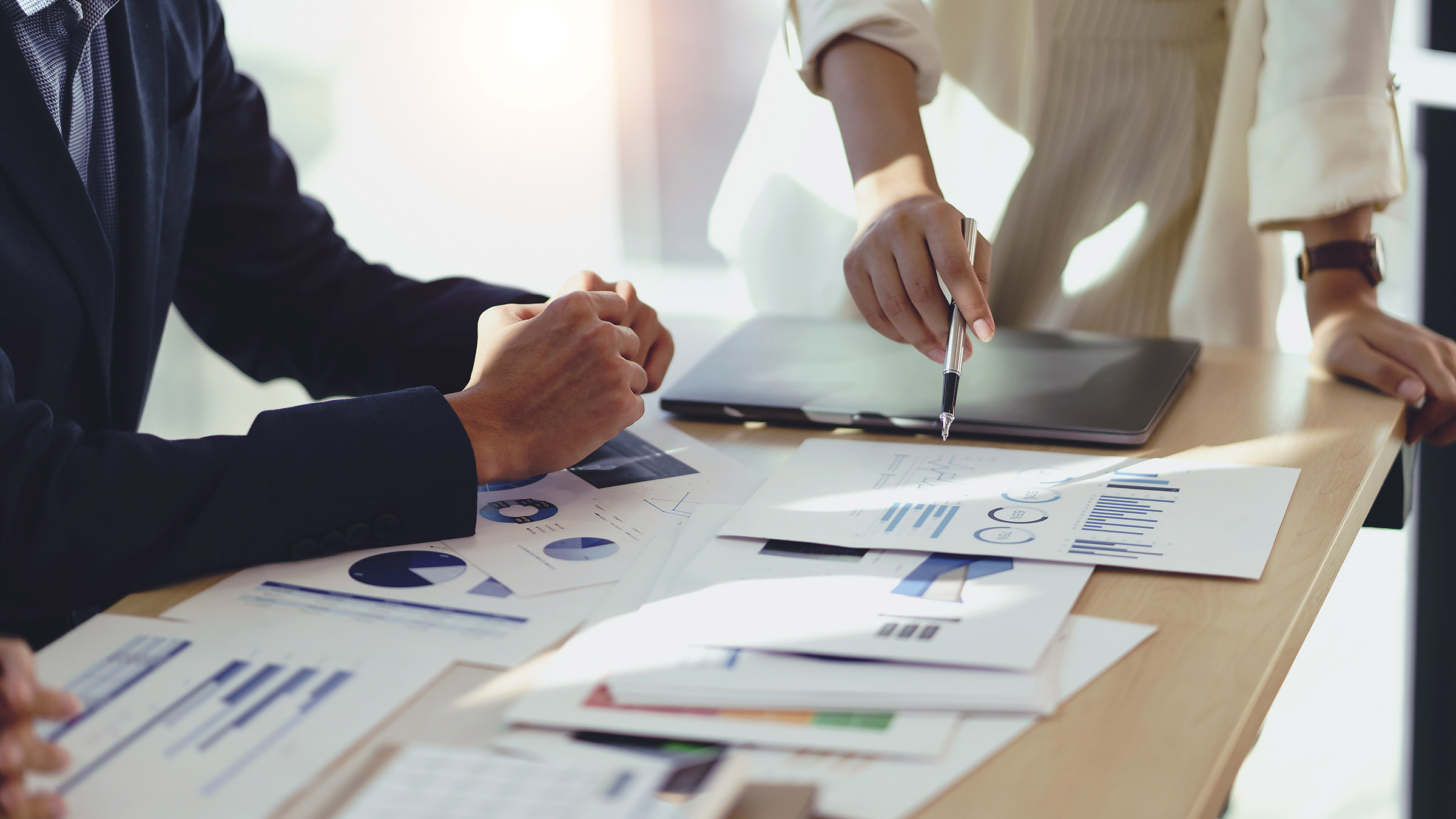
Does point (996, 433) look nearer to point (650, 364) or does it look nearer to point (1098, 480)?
point (1098, 480)

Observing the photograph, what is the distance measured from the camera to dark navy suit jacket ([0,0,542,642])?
0.73 m

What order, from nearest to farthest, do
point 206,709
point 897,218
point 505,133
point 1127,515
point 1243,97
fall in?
1. point 206,709
2. point 1127,515
3. point 897,218
4. point 1243,97
5. point 505,133

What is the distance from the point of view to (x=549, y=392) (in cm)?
88

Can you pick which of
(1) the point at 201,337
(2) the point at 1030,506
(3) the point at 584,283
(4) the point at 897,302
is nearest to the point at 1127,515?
(2) the point at 1030,506

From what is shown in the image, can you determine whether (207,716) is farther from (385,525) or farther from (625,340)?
(625,340)

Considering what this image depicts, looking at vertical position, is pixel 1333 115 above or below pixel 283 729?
above

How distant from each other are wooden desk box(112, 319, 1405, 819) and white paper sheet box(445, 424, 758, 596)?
0.19ft

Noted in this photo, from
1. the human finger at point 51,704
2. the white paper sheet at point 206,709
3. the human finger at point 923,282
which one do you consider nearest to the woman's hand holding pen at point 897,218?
the human finger at point 923,282

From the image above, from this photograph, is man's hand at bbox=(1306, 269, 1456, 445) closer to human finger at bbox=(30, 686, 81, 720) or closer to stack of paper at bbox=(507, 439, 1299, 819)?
stack of paper at bbox=(507, 439, 1299, 819)

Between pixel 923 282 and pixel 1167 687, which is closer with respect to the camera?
pixel 1167 687

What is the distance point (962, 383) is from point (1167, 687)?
1.72 feet

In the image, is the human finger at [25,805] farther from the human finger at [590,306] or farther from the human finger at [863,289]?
the human finger at [863,289]

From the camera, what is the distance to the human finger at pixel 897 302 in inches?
39.9

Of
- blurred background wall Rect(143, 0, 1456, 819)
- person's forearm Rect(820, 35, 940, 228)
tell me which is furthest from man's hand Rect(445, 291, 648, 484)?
blurred background wall Rect(143, 0, 1456, 819)
